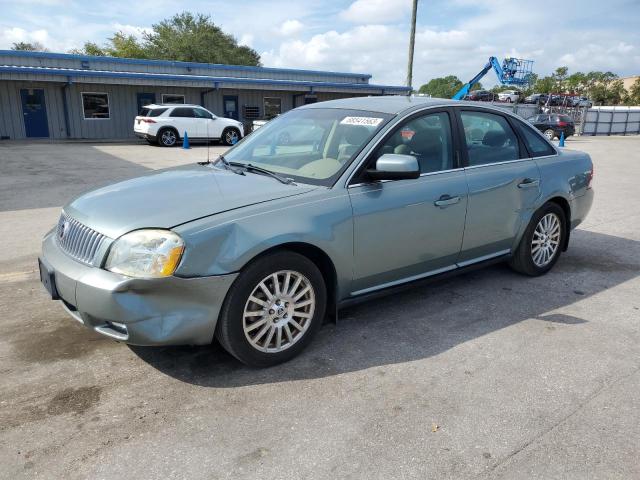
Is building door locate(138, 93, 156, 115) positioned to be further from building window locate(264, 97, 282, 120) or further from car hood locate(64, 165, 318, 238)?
car hood locate(64, 165, 318, 238)

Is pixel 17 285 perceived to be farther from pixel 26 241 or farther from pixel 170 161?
pixel 170 161

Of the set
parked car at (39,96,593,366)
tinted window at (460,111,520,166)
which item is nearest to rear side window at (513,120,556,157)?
parked car at (39,96,593,366)

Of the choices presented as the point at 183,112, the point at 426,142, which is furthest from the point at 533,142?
the point at 183,112

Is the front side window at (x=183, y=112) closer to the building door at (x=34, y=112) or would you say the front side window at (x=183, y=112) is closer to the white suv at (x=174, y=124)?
the white suv at (x=174, y=124)

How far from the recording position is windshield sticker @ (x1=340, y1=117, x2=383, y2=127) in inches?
150

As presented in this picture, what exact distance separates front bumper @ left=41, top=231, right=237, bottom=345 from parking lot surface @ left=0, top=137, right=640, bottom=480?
377 mm

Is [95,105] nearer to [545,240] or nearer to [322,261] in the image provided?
[545,240]

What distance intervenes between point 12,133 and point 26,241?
20525 millimetres

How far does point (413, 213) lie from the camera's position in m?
3.73

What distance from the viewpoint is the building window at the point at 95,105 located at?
24.8 m

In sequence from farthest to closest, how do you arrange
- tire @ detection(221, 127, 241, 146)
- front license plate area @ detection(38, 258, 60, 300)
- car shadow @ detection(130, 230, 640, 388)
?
tire @ detection(221, 127, 241, 146)
car shadow @ detection(130, 230, 640, 388)
front license plate area @ detection(38, 258, 60, 300)

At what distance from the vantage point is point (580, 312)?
13.9 feet

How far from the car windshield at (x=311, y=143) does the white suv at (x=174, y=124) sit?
16566 millimetres

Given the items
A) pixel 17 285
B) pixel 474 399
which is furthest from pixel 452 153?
pixel 17 285
